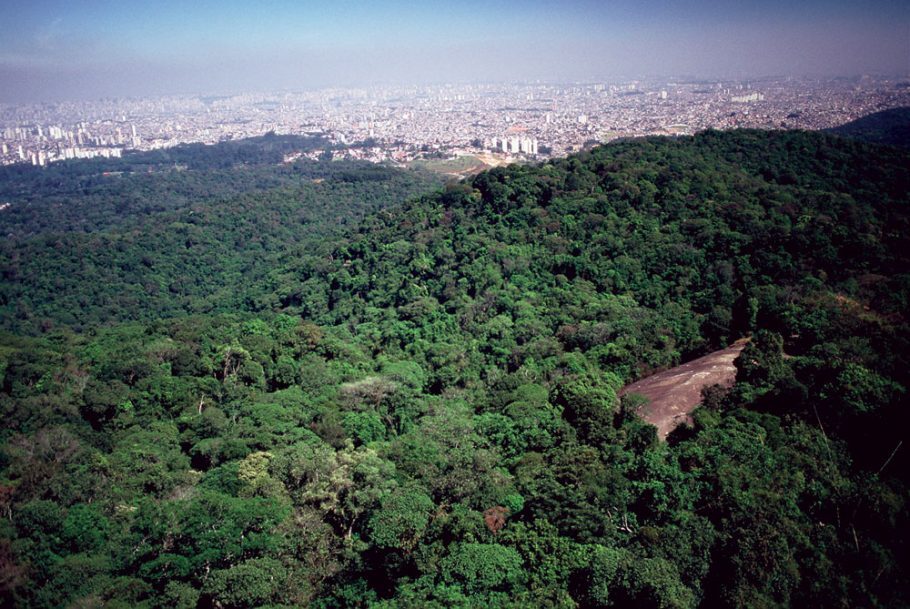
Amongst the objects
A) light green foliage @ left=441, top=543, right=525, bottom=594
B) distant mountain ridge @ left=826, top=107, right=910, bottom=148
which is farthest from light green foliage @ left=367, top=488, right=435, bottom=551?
distant mountain ridge @ left=826, top=107, right=910, bottom=148

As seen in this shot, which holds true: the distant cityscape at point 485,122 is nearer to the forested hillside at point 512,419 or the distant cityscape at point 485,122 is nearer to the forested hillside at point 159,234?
the forested hillside at point 159,234

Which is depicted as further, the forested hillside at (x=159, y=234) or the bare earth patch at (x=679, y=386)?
the forested hillside at (x=159, y=234)

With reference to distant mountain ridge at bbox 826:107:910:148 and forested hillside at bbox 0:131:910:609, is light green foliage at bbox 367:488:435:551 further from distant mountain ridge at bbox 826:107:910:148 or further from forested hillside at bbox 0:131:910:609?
distant mountain ridge at bbox 826:107:910:148

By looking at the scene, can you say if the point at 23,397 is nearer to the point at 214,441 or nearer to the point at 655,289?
the point at 214,441

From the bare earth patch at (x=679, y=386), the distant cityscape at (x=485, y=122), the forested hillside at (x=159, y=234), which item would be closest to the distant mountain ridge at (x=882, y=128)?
the distant cityscape at (x=485, y=122)

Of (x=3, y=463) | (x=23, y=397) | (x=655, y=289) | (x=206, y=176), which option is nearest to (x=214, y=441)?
(x=3, y=463)
